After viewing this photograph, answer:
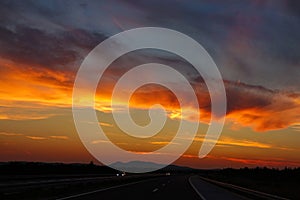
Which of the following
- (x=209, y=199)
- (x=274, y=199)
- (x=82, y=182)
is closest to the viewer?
(x=274, y=199)

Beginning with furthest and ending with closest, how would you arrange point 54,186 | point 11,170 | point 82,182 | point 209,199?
point 11,170 < point 82,182 < point 54,186 < point 209,199

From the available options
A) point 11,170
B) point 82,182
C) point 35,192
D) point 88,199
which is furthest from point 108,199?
point 11,170

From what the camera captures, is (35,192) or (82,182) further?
(82,182)

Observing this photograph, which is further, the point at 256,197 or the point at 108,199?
the point at 256,197

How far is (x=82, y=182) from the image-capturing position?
134 feet

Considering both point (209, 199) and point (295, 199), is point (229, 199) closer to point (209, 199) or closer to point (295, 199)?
point (209, 199)

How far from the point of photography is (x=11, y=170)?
6800cm

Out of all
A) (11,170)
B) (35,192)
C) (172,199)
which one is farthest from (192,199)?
(11,170)

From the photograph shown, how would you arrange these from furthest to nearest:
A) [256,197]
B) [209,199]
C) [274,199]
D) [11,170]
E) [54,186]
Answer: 1. [11,170]
2. [54,186]
3. [256,197]
4. [209,199]
5. [274,199]

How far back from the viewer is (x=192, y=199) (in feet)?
83.3

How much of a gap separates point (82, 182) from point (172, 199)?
1747cm

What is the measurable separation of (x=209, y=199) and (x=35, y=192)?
30.6 ft

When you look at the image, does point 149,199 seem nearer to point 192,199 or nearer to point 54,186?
point 192,199

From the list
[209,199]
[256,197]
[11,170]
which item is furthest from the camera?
[11,170]
